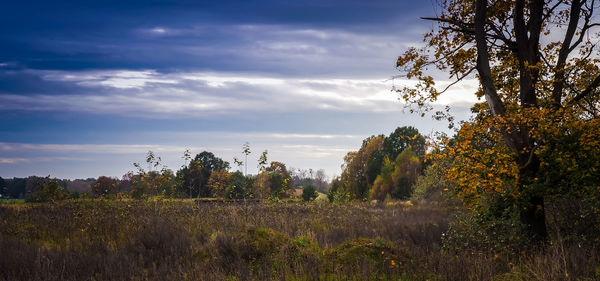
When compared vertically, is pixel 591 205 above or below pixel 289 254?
above

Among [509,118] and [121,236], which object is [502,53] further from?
[121,236]

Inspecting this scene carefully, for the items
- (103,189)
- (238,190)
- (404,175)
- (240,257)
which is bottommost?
(240,257)

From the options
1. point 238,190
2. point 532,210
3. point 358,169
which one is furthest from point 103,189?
point 358,169

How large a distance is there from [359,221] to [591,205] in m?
9.30

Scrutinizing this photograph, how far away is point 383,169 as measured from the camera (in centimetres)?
Answer: 4953

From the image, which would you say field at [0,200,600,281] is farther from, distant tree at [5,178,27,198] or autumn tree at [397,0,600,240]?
distant tree at [5,178,27,198]

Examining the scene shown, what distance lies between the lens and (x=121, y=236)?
1177cm

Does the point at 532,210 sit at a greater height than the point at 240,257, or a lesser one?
greater

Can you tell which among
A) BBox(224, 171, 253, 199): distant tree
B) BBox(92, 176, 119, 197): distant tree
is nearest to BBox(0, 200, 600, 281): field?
BBox(92, 176, 119, 197): distant tree

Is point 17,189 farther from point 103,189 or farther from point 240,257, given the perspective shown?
point 240,257

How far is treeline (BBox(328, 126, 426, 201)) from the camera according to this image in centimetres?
4575

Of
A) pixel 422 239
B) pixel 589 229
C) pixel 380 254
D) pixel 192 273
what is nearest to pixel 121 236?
pixel 192 273

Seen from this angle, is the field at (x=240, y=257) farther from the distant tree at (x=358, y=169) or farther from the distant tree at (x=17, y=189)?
the distant tree at (x=17, y=189)

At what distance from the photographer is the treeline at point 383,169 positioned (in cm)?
4575
